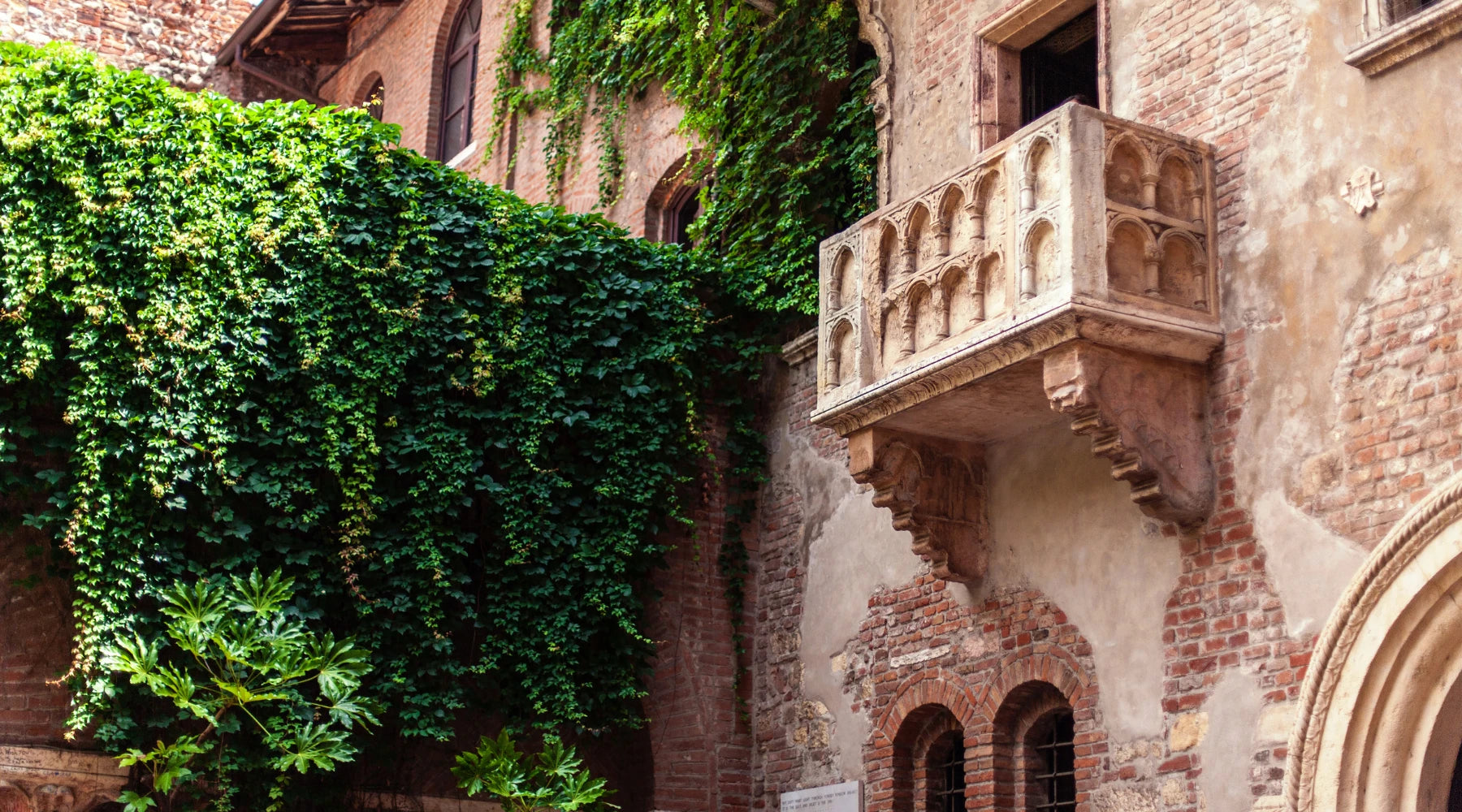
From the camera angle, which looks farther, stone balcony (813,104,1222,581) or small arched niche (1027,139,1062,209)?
small arched niche (1027,139,1062,209)

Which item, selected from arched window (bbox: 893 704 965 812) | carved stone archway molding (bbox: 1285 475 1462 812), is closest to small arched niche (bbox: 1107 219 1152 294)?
carved stone archway molding (bbox: 1285 475 1462 812)

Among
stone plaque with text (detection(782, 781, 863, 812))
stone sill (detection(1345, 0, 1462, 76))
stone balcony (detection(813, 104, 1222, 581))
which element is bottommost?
stone plaque with text (detection(782, 781, 863, 812))

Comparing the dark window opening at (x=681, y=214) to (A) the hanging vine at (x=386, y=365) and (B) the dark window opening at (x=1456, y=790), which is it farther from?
(B) the dark window opening at (x=1456, y=790)

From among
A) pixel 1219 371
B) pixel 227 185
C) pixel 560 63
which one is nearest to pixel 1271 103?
pixel 1219 371

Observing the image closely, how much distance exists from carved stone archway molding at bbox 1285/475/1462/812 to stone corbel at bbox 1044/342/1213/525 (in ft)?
3.35

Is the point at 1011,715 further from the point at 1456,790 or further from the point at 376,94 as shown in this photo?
the point at 376,94

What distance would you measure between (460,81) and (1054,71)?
28.8ft

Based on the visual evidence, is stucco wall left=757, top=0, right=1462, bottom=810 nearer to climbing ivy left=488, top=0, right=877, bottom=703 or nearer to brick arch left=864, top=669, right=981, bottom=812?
brick arch left=864, top=669, right=981, bottom=812

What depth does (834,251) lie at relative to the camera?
30.3 ft

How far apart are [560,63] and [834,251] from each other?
6.13m

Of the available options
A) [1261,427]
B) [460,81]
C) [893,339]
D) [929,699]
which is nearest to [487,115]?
[460,81]

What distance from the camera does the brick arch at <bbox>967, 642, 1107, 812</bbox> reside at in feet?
27.5

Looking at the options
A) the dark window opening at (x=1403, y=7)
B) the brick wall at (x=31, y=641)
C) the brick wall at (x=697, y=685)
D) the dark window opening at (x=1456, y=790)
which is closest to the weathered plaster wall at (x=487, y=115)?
the brick wall at (x=697, y=685)

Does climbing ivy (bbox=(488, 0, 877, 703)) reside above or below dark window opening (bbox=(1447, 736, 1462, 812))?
above
